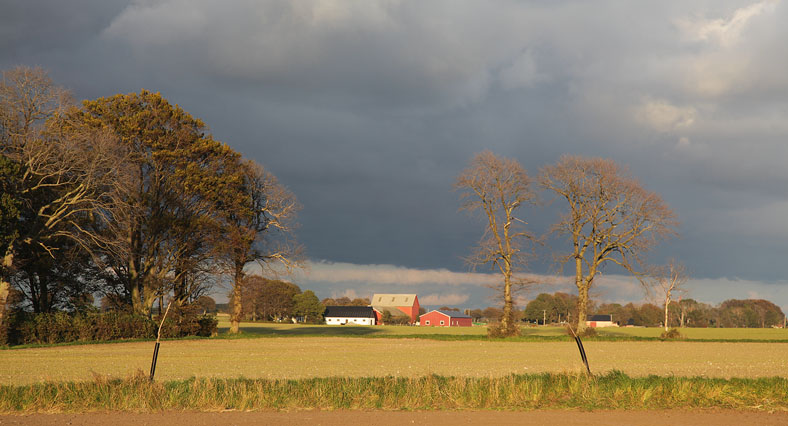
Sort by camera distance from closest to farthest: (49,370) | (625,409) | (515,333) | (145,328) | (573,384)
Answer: (625,409)
(573,384)
(49,370)
(145,328)
(515,333)

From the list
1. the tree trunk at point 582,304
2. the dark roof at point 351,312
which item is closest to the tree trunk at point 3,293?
the tree trunk at point 582,304

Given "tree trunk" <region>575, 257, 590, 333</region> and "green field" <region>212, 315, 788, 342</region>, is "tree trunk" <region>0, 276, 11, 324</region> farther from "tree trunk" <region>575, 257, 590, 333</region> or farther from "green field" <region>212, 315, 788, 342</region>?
"tree trunk" <region>575, 257, 590, 333</region>

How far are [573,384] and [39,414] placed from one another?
11713 mm

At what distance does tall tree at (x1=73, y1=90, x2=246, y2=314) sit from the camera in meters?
50.8

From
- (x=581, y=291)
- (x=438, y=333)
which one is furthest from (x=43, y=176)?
(x=438, y=333)

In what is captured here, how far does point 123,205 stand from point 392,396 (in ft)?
111

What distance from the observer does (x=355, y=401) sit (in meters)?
14.5

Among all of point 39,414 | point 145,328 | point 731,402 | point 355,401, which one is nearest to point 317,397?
point 355,401

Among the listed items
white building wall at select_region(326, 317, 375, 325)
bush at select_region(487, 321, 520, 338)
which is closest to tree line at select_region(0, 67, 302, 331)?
bush at select_region(487, 321, 520, 338)

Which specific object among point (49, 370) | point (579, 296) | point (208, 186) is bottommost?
point (49, 370)

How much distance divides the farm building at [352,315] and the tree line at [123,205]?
119 m

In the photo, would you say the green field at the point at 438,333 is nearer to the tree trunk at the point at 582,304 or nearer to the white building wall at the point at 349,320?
the tree trunk at the point at 582,304

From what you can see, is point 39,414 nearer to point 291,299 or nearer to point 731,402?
point 731,402

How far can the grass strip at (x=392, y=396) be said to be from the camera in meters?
14.2
